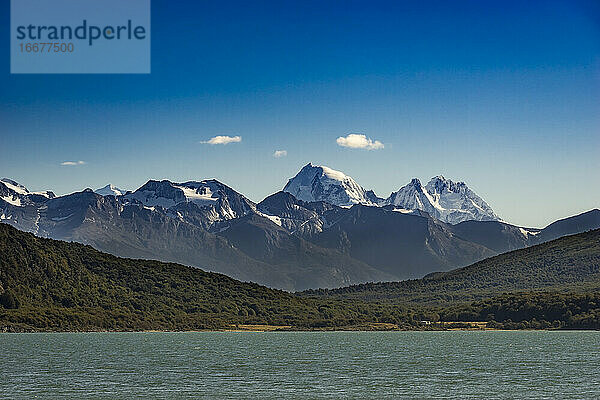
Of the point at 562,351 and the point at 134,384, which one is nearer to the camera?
the point at 134,384

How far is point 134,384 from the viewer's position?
99875 mm

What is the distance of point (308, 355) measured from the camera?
159 m

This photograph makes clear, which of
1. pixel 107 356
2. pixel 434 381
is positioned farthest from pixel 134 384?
pixel 107 356

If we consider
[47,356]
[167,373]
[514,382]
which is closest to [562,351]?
[514,382]

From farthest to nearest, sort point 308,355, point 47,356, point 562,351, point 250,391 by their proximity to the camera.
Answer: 1. point 562,351
2. point 308,355
3. point 47,356
4. point 250,391

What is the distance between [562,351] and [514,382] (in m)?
73.0

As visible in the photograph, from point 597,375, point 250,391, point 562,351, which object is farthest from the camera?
point 562,351

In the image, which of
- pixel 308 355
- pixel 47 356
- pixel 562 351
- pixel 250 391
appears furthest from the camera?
pixel 562 351

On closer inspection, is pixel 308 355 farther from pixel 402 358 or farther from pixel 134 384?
pixel 134 384

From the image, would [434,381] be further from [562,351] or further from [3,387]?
[562,351]

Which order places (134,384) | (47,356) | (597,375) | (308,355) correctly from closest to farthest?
1. (134,384)
2. (597,375)
3. (47,356)
4. (308,355)

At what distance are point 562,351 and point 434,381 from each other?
3030 inches

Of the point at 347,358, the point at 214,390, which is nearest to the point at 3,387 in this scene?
the point at 214,390

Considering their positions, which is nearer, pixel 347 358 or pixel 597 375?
pixel 597 375
